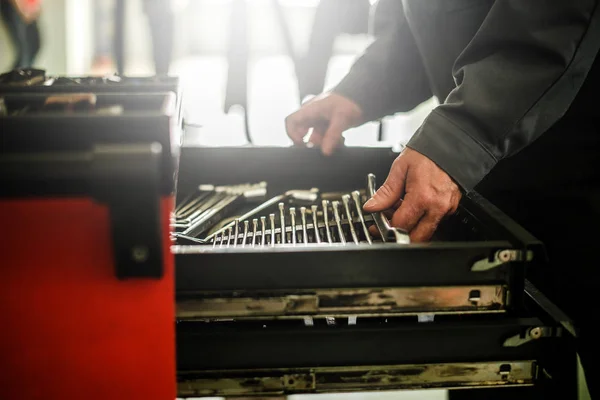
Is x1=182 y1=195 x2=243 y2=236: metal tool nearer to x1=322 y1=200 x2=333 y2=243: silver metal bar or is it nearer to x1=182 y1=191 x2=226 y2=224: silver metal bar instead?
x1=182 y1=191 x2=226 y2=224: silver metal bar

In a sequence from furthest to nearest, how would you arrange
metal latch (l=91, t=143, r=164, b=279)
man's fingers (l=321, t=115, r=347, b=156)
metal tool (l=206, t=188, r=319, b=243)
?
1. man's fingers (l=321, t=115, r=347, b=156)
2. metal tool (l=206, t=188, r=319, b=243)
3. metal latch (l=91, t=143, r=164, b=279)

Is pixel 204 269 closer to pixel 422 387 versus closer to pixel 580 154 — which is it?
pixel 422 387

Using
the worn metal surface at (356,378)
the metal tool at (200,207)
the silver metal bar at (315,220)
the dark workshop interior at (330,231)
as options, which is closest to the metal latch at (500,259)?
the dark workshop interior at (330,231)

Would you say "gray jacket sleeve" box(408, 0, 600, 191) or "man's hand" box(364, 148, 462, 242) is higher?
"gray jacket sleeve" box(408, 0, 600, 191)

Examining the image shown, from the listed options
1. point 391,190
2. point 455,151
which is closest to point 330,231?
point 391,190

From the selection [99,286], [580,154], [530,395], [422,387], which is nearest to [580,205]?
[580,154]

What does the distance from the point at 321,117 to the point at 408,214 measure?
443mm

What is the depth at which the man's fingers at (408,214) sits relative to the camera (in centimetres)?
78

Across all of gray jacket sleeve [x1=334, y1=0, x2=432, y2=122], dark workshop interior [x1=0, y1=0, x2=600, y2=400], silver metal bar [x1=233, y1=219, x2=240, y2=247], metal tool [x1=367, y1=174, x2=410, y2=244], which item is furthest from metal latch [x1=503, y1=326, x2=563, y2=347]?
gray jacket sleeve [x1=334, y1=0, x2=432, y2=122]

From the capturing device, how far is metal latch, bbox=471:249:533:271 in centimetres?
64

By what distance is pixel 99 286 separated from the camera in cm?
54

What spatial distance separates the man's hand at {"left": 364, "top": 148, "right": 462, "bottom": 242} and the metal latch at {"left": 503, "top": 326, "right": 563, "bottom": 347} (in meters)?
0.18

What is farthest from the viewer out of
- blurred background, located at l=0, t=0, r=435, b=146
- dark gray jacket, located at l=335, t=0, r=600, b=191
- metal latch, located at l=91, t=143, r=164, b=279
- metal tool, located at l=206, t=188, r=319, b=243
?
blurred background, located at l=0, t=0, r=435, b=146

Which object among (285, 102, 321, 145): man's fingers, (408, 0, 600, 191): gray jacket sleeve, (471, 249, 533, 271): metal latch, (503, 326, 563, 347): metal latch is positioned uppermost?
(285, 102, 321, 145): man's fingers
